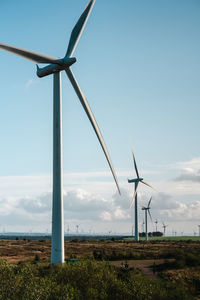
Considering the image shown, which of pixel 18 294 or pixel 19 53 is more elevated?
pixel 19 53

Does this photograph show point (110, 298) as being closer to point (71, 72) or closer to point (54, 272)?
point (54, 272)

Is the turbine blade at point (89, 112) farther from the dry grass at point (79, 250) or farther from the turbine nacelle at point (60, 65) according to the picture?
the dry grass at point (79, 250)

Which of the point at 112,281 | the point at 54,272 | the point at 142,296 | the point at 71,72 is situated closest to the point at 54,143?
the point at 71,72

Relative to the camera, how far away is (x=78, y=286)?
27328 millimetres

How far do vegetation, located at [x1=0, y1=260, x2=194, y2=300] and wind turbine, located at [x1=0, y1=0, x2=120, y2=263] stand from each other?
6443 millimetres

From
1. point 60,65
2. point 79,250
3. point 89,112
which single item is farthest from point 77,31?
point 79,250

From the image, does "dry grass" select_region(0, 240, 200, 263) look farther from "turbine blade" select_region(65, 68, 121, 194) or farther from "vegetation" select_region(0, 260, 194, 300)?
"vegetation" select_region(0, 260, 194, 300)

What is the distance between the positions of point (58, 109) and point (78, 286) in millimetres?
19892

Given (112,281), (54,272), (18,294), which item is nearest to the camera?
(18,294)

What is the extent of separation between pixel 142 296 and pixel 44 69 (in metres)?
29.4

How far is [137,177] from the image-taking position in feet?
405

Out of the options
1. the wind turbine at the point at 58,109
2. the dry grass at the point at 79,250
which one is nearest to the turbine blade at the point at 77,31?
the wind turbine at the point at 58,109

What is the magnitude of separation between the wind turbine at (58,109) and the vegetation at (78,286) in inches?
254

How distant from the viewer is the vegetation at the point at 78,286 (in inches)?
863
